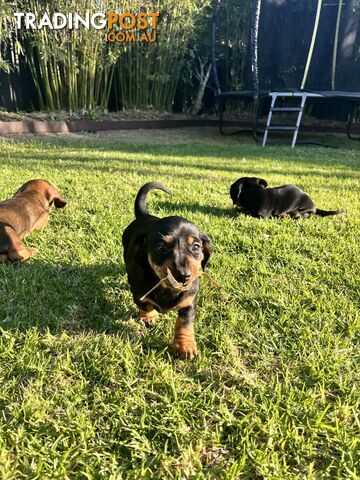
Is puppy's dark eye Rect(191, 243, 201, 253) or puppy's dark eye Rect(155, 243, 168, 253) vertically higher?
puppy's dark eye Rect(155, 243, 168, 253)

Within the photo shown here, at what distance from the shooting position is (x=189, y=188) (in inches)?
174

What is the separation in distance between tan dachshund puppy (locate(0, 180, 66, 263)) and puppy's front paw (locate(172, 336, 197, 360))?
4.34 ft

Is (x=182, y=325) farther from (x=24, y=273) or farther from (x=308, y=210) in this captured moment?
(x=308, y=210)

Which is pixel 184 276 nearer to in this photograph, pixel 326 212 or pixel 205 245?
pixel 205 245

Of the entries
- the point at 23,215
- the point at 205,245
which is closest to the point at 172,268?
the point at 205,245

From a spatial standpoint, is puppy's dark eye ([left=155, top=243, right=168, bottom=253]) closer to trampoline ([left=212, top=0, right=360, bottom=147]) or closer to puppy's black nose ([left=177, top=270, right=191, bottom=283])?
puppy's black nose ([left=177, top=270, right=191, bottom=283])

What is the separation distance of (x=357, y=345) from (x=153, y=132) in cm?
925

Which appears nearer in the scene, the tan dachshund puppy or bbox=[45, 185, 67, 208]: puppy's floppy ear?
the tan dachshund puppy

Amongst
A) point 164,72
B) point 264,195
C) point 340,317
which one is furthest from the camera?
point 164,72

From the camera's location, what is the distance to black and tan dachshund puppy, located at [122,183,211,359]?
171 cm

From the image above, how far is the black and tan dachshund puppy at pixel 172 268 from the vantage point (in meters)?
1.71

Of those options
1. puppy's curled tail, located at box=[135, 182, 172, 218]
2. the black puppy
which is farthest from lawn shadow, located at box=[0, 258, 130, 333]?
the black puppy

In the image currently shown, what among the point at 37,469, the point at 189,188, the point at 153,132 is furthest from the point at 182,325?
the point at 153,132

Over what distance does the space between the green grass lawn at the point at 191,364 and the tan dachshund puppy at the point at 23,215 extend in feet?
0.30
